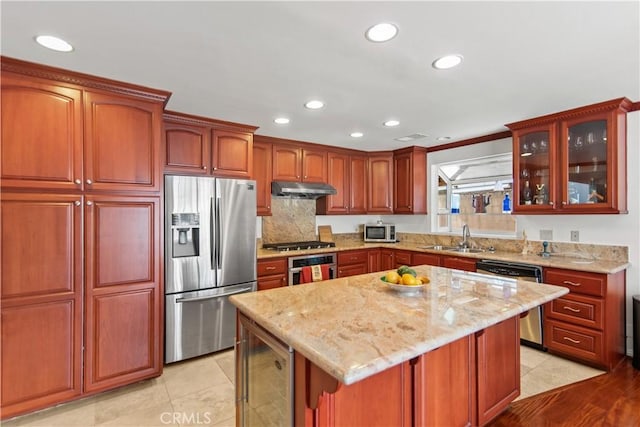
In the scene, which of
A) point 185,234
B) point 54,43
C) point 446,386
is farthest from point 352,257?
point 54,43

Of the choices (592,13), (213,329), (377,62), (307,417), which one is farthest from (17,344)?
(592,13)

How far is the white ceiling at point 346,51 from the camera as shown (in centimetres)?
154

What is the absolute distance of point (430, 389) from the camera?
5.17 ft

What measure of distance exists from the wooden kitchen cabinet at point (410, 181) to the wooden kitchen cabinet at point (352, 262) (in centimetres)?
97

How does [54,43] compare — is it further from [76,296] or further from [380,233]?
[380,233]

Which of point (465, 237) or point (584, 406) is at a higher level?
point (465, 237)

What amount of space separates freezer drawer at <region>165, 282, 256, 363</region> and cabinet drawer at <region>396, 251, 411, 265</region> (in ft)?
7.54

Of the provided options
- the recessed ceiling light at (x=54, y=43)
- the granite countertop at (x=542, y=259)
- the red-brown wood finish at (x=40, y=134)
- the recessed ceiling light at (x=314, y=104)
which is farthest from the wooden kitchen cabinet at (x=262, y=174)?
the recessed ceiling light at (x=54, y=43)

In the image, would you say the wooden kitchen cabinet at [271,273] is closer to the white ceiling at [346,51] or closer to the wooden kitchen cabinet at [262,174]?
the wooden kitchen cabinet at [262,174]

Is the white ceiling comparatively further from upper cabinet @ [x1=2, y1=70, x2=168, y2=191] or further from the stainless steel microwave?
the stainless steel microwave

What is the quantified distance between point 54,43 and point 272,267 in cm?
266

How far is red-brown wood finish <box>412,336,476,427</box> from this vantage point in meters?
1.52

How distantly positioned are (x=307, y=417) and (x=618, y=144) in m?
3.51

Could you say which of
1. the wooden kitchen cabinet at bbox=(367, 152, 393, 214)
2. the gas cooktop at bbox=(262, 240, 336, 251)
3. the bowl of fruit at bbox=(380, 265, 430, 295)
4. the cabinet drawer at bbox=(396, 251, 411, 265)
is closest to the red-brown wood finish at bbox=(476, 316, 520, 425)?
the bowl of fruit at bbox=(380, 265, 430, 295)
